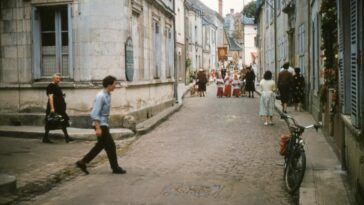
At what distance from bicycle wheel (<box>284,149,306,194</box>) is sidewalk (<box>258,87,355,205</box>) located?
132mm

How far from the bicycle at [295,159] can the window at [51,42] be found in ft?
27.7

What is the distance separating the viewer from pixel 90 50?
1521cm

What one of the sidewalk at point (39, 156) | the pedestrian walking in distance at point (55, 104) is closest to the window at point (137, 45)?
the sidewalk at point (39, 156)

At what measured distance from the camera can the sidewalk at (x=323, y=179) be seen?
7.22 metres

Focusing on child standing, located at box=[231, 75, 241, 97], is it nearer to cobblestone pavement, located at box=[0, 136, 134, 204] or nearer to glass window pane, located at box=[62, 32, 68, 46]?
glass window pane, located at box=[62, 32, 68, 46]

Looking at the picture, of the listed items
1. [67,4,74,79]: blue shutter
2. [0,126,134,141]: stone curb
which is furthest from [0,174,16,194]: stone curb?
[67,4,74,79]: blue shutter

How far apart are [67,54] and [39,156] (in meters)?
4.69

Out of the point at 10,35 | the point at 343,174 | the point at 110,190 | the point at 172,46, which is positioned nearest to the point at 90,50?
the point at 10,35

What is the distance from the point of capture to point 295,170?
812 cm

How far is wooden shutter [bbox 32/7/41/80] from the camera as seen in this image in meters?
15.7

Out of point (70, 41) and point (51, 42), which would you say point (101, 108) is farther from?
point (51, 42)

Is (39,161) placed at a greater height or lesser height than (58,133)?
lesser

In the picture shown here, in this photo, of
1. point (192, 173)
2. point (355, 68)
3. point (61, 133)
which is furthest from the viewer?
point (61, 133)

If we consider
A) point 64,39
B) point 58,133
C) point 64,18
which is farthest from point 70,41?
point 58,133
